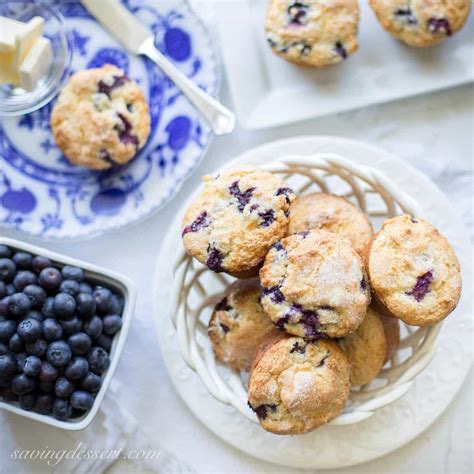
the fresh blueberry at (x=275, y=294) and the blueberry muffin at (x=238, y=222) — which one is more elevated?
the blueberry muffin at (x=238, y=222)

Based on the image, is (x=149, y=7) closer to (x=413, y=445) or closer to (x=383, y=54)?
(x=383, y=54)

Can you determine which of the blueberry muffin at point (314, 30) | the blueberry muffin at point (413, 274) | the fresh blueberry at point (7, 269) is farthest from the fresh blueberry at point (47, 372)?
the blueberry muffin at point (314, 30)

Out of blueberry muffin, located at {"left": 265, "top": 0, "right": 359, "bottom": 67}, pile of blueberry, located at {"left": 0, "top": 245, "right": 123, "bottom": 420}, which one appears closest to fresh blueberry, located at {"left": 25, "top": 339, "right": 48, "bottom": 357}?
pile of blueberry, located at {"left": 0, "top": 245, "right": 123, "bottom": 420}

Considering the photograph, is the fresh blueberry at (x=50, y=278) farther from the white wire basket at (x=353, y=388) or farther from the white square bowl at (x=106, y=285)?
the white wire basket at (x=353, y=388)

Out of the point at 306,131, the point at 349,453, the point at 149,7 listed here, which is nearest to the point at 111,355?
the point at 349,453

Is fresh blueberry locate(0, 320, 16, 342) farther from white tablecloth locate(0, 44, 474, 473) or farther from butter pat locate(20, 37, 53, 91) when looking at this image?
butter pat locate(20, 37, 53, 91)

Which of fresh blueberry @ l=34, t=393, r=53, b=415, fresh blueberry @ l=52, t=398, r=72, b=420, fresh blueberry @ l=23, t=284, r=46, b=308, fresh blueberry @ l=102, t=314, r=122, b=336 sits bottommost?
fresh blueberry @ l=52, t=398, r=72, b=420

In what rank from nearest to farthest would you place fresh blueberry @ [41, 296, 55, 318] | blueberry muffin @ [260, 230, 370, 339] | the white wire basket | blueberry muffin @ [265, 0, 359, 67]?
blueberry muffin @ [260, 230, 370, 339] < the white wire basket < fresh blueberry @ [41, 296, 55, 318] < blueberry muffin @ [265, 0, 359, 67]
